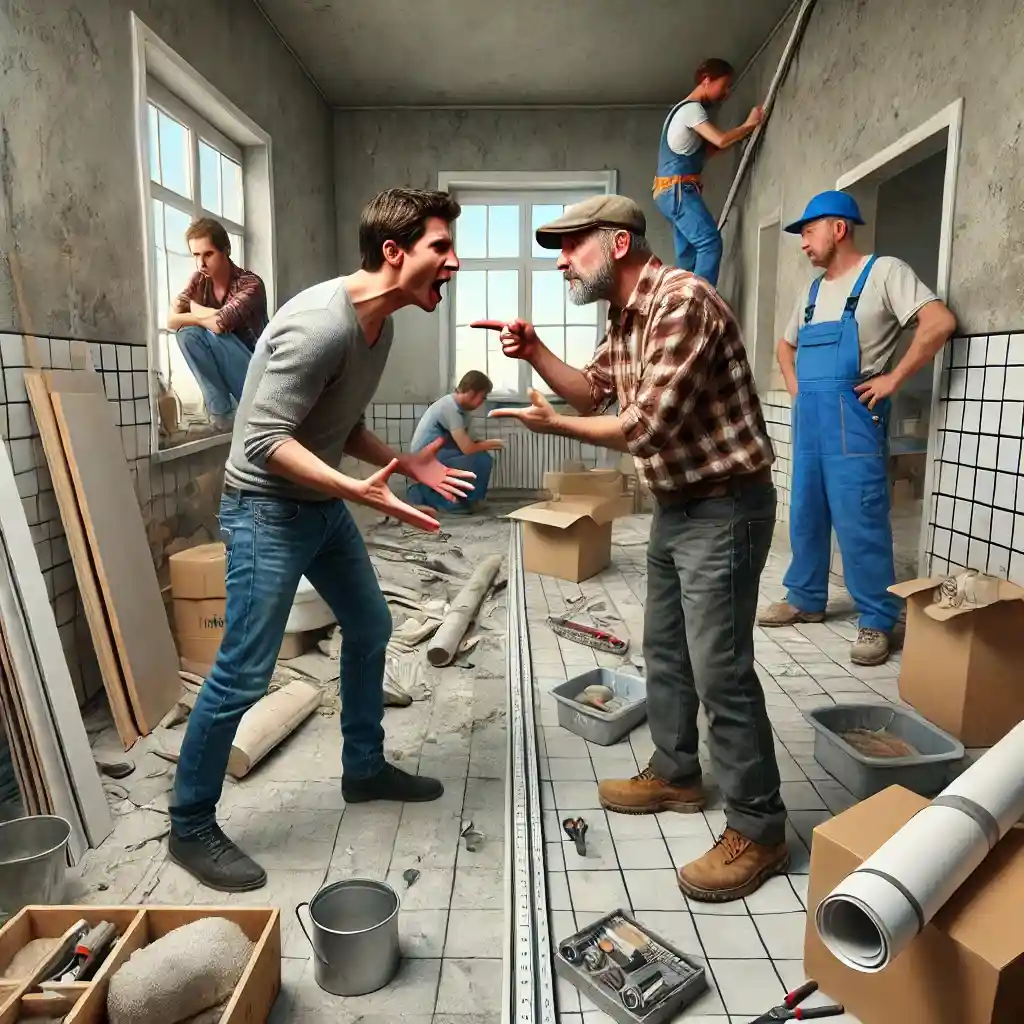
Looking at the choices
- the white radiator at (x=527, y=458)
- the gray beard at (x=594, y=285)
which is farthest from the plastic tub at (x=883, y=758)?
the white radiator at (x=527, y=458)

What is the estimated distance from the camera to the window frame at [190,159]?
3246 millimetres

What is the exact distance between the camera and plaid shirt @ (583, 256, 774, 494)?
1555 mm

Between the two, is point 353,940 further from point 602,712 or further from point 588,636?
point 588,636

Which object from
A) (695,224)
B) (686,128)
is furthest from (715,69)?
(695,224)

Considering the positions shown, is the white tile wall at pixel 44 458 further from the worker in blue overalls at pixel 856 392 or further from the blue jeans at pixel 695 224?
the blue jeans at pixel 695 224

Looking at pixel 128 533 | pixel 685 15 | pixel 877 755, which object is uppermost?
pixel 685 15

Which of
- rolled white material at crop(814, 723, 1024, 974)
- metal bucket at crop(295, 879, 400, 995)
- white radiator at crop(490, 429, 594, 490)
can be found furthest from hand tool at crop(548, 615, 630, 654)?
white radiator at crop(490, 429, 594, 490)

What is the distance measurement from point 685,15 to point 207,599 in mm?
4545

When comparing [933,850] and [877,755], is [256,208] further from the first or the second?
[933,850]

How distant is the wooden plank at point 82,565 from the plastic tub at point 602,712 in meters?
1.34

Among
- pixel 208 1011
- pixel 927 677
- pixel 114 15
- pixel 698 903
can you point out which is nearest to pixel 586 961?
pixel 698 903

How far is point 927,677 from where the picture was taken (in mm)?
2510

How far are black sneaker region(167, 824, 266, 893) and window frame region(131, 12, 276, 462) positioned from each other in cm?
201

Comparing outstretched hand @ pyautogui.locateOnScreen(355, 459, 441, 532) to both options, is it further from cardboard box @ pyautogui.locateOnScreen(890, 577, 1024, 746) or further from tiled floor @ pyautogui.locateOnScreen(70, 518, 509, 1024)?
cardboard box @ pyautogui.locateOnScreen(890, 577, 1024, 746)
